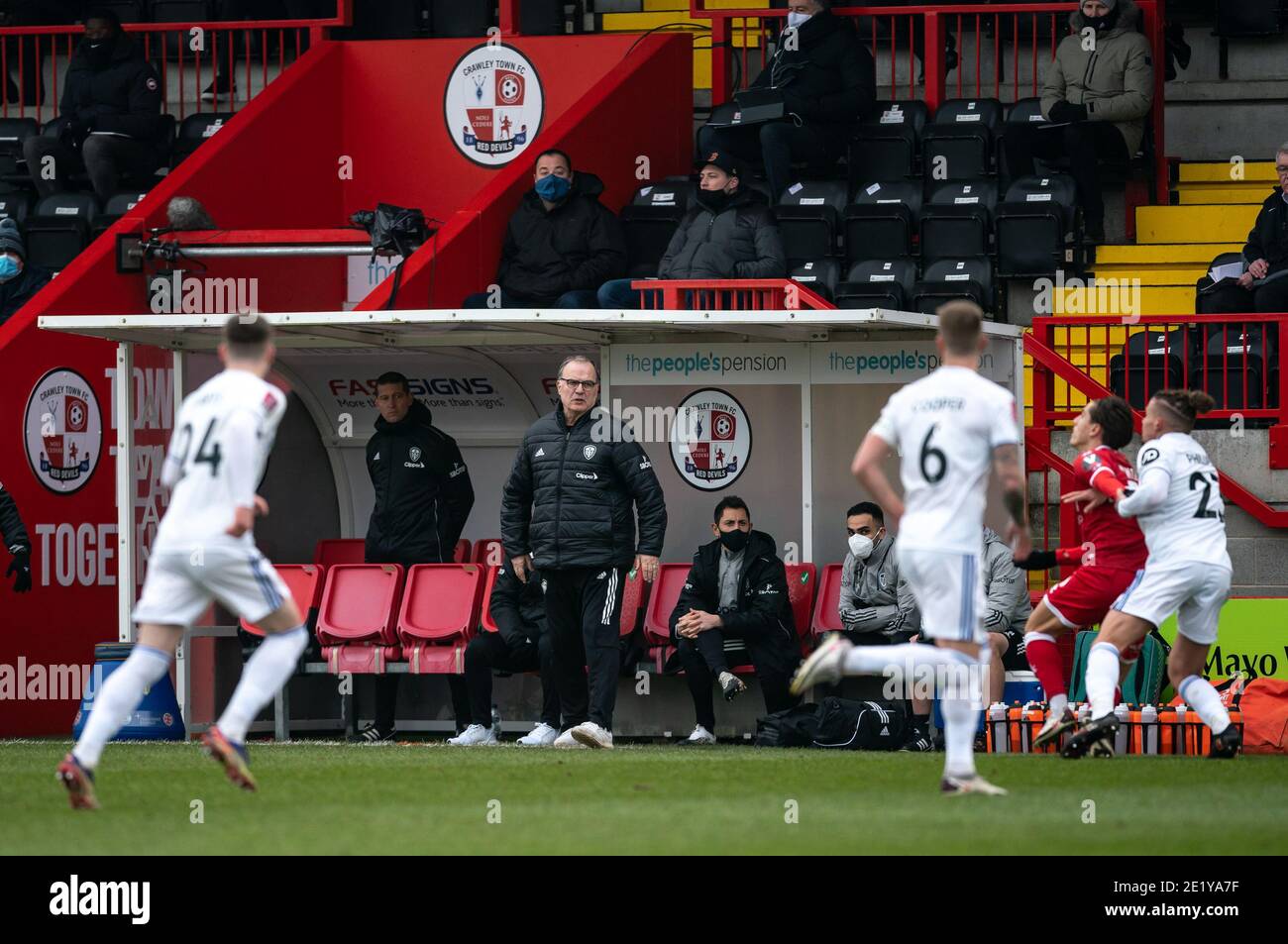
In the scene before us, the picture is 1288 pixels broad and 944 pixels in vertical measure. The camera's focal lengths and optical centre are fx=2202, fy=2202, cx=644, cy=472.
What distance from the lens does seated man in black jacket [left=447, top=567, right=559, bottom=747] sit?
13.1 meters

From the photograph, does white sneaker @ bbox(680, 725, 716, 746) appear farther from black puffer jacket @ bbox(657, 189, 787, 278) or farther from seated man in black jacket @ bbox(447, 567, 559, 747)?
black puffer jacket @ bbox(657, 189, 787, 278)

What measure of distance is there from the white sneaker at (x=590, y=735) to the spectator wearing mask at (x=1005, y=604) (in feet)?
7.72

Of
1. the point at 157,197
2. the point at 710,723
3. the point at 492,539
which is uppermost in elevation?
the point at 157,197

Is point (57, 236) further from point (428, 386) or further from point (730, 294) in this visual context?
point (730, 294)

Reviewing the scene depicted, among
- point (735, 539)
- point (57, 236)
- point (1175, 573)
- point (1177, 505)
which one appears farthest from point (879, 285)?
point (57, 236)

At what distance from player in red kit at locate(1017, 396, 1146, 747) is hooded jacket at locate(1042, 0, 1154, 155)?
228 inches

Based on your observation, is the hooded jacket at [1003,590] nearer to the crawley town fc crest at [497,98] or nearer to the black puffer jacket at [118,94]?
the crawley town fc crest at [497,98]

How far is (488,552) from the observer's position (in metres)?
15.0

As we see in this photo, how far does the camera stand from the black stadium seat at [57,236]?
17391mm

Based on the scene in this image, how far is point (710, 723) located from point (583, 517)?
1.84 meters

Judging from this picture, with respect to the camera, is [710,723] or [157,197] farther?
[157,197]

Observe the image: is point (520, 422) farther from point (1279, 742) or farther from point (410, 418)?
point (1279, 742)
